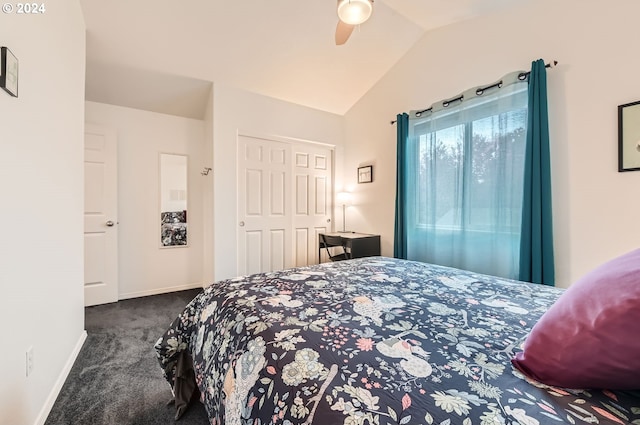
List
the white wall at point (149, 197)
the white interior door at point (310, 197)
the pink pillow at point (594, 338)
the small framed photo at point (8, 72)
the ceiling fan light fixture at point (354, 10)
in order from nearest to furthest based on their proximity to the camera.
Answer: the pink pillow at point (594, 338) → the small framed photo at point (8, 72) → the ceiling fan light fixture at point (354, 10) → the white wall at point (149, 197) → the white interior door at point (310, 197)

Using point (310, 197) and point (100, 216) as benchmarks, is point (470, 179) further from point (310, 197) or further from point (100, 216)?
point (100, 216)

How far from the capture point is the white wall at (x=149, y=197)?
3.35m

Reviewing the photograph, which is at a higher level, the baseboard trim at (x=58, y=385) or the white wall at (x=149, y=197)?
the white wall at (x=149, y=197)

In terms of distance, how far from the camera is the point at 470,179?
8.50 ft

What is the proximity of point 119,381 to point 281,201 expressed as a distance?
96.0 inches

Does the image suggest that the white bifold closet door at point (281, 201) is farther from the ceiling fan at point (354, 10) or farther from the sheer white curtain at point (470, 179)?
the ceiling fan at point (354, 10)

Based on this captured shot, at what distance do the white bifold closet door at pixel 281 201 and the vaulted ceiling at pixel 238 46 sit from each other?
76 centimetres

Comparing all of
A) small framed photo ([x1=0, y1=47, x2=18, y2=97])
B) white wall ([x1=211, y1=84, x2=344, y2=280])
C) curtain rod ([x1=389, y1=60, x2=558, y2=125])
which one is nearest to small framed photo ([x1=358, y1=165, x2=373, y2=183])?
curtain rod ([x1=389, y1=60, x2=558, y2=125])

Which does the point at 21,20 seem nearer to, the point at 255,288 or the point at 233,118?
the point at 255,288

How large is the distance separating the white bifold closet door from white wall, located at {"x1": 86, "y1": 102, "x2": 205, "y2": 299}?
2.06ft

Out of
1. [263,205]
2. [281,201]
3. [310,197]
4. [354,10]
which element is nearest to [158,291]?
[263,205]

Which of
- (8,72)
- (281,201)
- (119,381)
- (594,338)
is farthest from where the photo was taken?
(281,201)

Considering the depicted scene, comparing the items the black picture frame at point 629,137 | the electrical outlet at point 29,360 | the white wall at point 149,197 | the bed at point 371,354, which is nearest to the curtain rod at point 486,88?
the black picture frame at point 629,137

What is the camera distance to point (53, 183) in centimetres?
163
